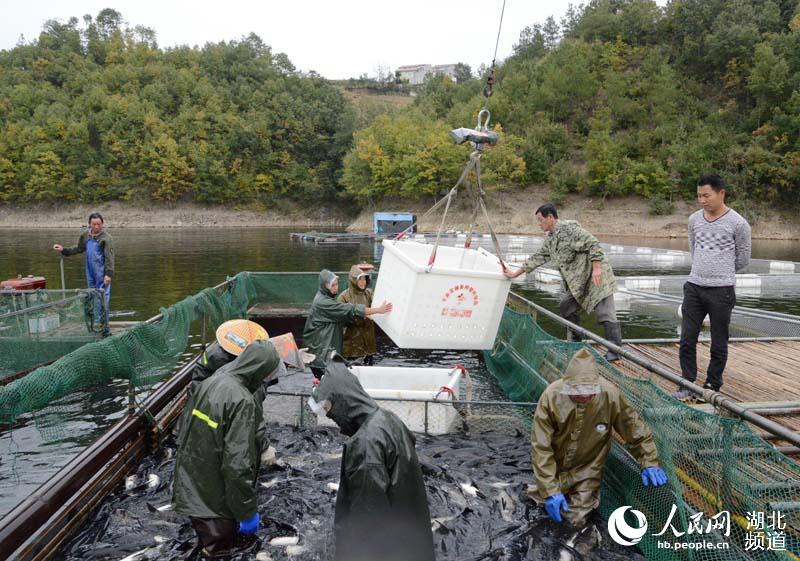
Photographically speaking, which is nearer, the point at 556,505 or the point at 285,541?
the point at 556,505

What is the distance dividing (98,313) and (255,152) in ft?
283

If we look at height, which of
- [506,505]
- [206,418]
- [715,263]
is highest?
[715,263]

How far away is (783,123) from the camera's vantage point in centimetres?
5819

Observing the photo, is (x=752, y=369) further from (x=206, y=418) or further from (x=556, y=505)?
(x=206, y=418)

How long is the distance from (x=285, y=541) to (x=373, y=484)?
1956 millimetres

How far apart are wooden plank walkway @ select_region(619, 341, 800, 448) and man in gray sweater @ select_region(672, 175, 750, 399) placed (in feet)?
2.00

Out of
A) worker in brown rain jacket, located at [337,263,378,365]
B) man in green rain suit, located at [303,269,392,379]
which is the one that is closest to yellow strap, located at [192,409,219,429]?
man in green rain suit, located at [303,269,392,379]

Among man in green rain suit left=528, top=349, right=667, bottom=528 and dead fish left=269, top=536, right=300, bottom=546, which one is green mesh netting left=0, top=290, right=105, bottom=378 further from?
man in green rain suit left=528, top=349, right=667, bottom=528

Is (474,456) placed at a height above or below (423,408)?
below

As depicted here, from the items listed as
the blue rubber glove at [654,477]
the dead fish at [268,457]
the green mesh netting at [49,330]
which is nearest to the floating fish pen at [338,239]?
the green mesh netting at [49,330]

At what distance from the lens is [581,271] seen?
716cm

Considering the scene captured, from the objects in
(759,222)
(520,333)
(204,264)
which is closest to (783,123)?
(759,222)

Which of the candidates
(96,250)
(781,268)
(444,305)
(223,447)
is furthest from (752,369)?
(781,268)

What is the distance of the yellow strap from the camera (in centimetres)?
370
